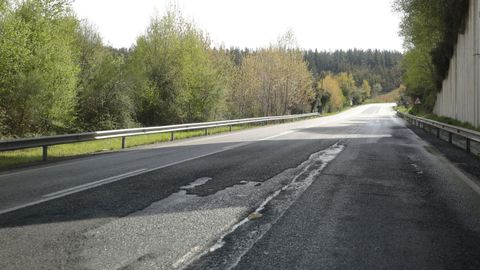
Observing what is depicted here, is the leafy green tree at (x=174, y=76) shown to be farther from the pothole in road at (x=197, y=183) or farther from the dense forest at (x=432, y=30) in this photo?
the pothole in road at (x=197, y=183)

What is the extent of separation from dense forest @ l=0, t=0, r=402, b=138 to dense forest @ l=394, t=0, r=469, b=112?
47.0 feet

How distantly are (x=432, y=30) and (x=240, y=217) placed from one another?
33.3 m

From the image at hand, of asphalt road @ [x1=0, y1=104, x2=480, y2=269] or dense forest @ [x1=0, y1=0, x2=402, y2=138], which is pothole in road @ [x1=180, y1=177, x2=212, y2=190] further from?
dense forest @ [x1=0, y1=0, x2=402, y2=138]

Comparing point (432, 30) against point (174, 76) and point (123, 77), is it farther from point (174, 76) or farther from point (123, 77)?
point (123, 77)

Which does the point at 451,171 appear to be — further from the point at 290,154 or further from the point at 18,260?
the point at 18,260

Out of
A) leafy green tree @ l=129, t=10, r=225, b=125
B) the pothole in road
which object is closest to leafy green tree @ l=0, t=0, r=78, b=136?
leafy green tree @ l=129, t=10, r=225, b=125

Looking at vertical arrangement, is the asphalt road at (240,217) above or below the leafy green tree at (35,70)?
below

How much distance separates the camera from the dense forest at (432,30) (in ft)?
89.3

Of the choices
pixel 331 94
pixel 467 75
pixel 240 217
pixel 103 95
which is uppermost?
pixel 331 94

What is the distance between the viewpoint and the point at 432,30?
3291cm

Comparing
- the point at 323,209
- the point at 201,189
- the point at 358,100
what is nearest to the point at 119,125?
the point at 201,189

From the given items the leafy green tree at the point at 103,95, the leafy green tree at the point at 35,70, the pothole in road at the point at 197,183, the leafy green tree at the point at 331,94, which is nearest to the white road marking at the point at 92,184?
the pothole in road at the point at 197,183

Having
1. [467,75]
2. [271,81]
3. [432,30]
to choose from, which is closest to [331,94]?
[271,81]

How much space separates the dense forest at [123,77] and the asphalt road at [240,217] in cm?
1466
